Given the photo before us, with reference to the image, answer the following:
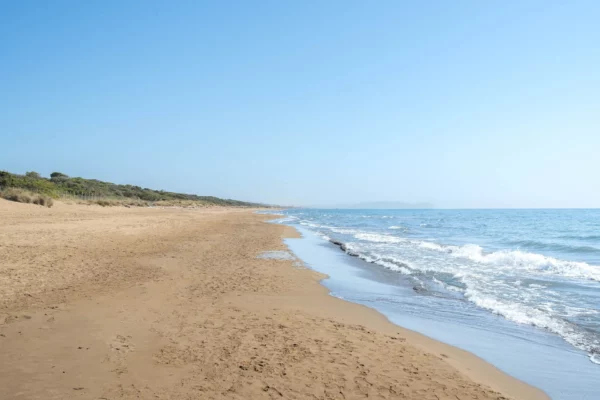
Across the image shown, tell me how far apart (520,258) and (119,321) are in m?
17.7

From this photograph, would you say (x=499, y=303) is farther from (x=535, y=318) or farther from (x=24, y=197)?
(x=24, y=197)

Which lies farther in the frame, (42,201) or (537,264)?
(42,201)

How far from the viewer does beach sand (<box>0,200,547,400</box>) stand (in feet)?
14.6

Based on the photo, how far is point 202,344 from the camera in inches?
226

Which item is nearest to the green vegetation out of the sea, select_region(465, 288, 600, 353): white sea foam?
the sea

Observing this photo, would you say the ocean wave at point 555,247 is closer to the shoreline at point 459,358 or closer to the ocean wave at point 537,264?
the ocean wave at point 537,264

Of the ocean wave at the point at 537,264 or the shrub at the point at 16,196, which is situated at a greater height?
the shrub at the point at 16,196

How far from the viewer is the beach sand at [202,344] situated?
14.6ft

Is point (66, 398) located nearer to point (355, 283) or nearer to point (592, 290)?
point (355, 283)

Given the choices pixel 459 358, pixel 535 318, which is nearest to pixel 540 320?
pixel 535 318

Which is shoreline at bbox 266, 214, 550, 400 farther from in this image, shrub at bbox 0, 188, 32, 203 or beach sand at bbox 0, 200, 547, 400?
shrub at bbox 0, 188, 32, 203

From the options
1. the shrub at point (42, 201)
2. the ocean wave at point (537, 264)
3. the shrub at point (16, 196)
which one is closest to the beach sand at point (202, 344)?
the ocean wave at point (537, 264)

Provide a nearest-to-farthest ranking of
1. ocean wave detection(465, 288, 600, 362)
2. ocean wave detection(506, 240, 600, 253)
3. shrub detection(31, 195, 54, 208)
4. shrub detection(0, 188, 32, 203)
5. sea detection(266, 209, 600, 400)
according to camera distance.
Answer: sea detection(266, 209, 600, 400) → ocean wave detection(465, 288, 600, 362) → ocean wave detection(506, 240, 600, 253) → shrub detection(0, 188, 32, 203) → shrub detection(31, 195, 54, 208)

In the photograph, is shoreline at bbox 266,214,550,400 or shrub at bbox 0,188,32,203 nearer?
shoreline at bbox 266,214,550,400
